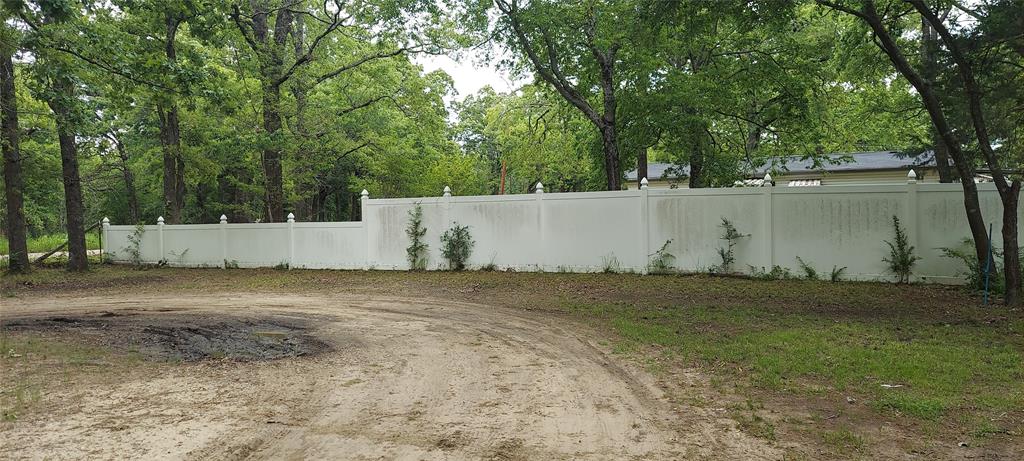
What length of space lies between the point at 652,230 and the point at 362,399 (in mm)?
8823

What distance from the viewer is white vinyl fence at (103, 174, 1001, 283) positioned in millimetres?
10227

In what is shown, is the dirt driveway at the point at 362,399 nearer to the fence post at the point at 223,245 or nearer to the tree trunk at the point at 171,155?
the fence post at the point at 223,245

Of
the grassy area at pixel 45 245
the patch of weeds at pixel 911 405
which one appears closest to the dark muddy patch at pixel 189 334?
the patch of weeds at pixel 911 405

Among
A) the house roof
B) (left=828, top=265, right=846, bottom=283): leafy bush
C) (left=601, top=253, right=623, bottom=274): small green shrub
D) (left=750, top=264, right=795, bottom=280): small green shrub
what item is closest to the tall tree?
(left=828, top=265, right=846, bottom=283): leafy bush

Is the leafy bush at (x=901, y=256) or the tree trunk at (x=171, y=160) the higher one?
the tree trunk at (x=171, y=160)

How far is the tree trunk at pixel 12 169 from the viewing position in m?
13.7

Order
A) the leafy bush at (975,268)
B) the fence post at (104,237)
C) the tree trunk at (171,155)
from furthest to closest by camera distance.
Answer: the fence post at (104,237) → the tree trunk at (171,155) → the leafy bush at (975,268)

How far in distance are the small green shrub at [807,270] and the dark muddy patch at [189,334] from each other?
28.2ft

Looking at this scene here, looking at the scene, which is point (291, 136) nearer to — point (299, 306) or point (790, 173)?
point (299, 306)

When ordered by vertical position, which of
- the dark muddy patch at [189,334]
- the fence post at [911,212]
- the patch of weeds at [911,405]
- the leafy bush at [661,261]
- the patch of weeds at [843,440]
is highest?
the fence post at [911,212]

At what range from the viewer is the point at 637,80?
46.1ft

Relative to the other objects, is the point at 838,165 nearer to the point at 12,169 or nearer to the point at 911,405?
the point at 911,405

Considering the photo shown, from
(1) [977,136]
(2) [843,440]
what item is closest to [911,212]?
(1) [977,136]

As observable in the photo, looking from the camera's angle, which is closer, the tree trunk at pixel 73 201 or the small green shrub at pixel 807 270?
the small green shrub at pixel 807 270
